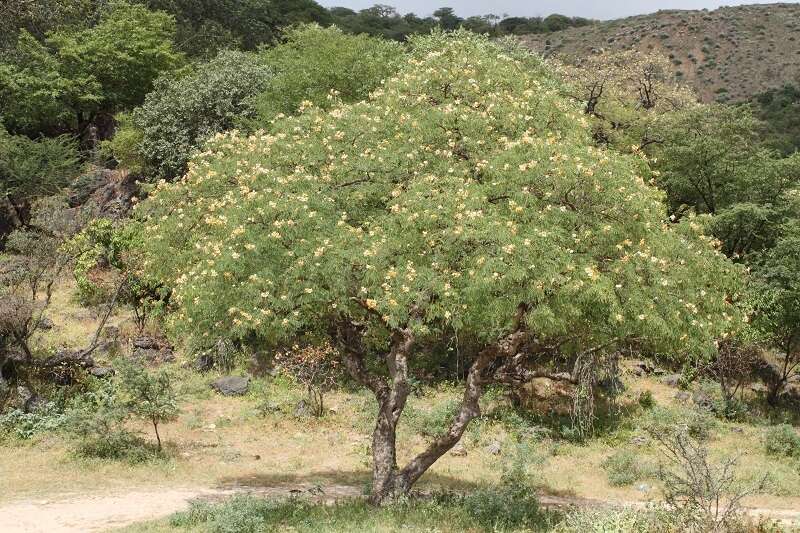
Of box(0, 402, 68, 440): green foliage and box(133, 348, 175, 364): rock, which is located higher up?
box(0, 402, 68, 440): green foliage

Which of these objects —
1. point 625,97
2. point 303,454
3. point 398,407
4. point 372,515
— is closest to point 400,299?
point 398,407

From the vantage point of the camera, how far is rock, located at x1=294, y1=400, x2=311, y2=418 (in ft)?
74.5

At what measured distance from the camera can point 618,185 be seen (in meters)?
12.2

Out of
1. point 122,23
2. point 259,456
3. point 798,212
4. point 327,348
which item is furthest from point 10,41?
point 798,212

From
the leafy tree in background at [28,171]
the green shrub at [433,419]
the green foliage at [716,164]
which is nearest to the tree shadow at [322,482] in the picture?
the green shrub at [433,419]

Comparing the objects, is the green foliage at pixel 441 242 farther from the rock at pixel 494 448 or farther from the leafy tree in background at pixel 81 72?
the leafy tree in background at pixel 81 72

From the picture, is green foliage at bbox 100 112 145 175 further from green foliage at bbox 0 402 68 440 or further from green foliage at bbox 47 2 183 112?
green foliage at bbox 0 402 68 440

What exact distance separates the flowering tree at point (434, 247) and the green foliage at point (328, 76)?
14.6 meters

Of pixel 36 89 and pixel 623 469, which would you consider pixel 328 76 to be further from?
pixel 36 89

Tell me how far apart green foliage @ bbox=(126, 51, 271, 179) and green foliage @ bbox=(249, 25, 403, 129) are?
8.86 feet

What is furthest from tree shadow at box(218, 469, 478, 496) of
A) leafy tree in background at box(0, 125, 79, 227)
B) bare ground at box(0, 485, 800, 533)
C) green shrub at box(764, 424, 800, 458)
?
leafy tree in background at box(0, 125, 79, 227)

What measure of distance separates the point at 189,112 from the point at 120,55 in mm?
10096

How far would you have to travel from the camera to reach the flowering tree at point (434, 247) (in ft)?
36.4

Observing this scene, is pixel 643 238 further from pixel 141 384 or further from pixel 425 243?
pixel 141 384
